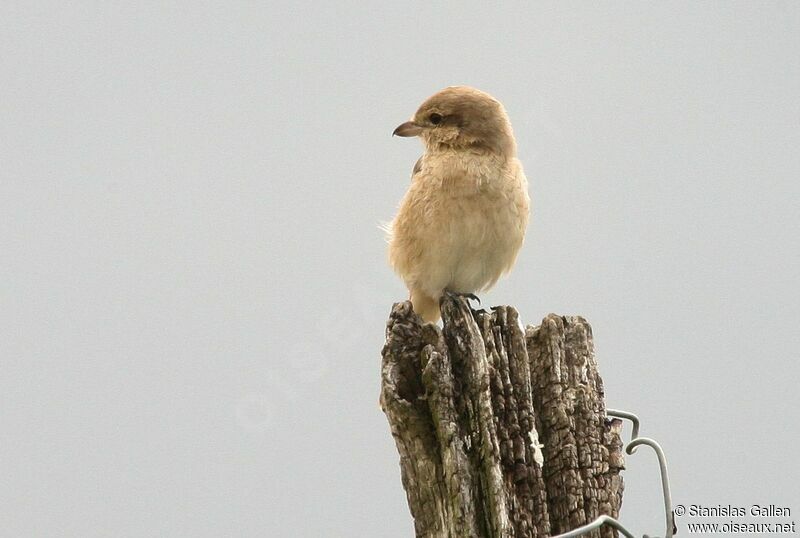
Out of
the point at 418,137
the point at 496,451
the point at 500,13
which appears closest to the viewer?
the point at 496,451

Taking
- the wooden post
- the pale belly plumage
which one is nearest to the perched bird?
the pale belly plumage

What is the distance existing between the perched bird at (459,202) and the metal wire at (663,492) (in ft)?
6.92

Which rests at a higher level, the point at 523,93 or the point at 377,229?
the point at 523,93

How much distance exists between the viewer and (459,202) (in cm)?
602

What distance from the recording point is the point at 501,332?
4.05 metres

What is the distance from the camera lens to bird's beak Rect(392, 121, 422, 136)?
21.5 ft

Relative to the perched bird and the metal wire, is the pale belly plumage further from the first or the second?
the metal wire

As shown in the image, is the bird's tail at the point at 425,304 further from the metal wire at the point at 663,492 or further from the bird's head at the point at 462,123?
the metal wire at the point at 663,492

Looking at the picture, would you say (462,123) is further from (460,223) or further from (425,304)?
(425,304)

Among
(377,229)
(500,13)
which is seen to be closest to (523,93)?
(500,13)

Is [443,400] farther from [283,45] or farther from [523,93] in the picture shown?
[283,45]

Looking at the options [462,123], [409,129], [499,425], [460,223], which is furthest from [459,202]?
[499,425]

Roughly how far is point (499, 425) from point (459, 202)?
2.36 m

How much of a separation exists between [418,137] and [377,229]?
68cm
